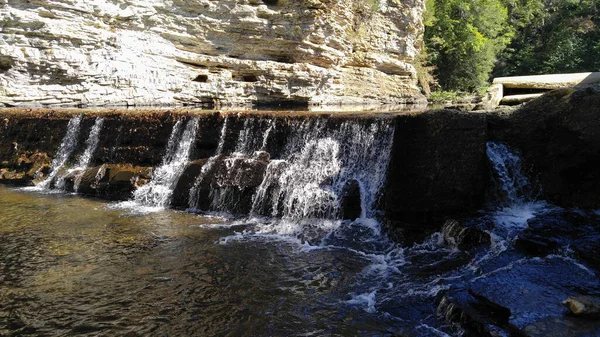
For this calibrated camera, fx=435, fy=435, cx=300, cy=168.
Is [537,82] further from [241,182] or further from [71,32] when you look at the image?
[71,32]

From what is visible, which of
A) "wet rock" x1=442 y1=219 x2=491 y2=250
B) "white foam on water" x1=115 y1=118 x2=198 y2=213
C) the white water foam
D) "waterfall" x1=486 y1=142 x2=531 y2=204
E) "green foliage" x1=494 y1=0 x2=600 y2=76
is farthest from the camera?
"green foliage" x1=494 y1=0 x2=600 y2=76

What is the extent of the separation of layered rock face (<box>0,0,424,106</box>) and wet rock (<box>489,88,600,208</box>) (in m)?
13.6

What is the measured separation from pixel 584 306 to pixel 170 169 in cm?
797

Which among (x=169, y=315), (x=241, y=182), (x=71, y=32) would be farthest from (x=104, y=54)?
(x=169, y=315)

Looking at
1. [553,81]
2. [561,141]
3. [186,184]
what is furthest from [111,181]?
[553,81]

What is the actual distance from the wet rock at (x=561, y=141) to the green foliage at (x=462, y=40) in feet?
68.8

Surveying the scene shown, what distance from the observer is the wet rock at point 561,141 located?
6391mm

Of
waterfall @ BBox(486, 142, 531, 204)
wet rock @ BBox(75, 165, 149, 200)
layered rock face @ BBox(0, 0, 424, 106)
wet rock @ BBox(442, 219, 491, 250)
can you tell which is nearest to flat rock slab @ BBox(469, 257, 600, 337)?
wet rock @ BBox(442, 219, 491, 250)

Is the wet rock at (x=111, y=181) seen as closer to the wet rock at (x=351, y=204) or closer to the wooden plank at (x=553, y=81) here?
the wet rock at (x=351, y=204)

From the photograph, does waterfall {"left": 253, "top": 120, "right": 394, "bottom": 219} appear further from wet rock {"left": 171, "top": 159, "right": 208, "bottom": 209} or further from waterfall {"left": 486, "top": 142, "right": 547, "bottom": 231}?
waterfall {"left": 486, "top": 142, "right": 547, "bottom": 231}

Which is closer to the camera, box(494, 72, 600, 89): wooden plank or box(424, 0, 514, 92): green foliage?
box(494, 72, 600, 89): wooden plank

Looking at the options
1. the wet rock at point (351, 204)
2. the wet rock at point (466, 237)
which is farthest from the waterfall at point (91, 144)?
the wet rock at point (466, 237)

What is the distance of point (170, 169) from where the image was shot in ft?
31.3

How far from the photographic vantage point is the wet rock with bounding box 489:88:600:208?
21.0ft
